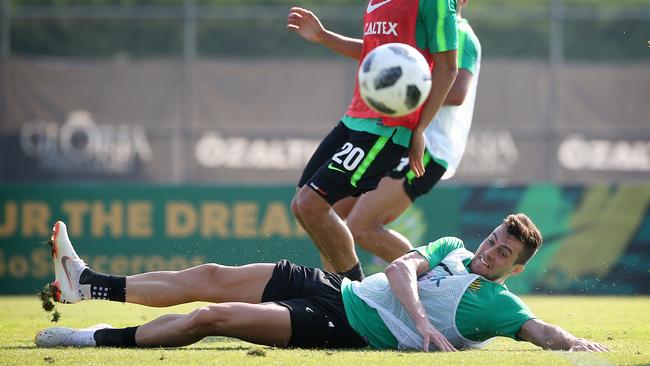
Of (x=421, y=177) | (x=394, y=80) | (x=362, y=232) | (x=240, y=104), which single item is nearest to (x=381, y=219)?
(x=362, y=232)

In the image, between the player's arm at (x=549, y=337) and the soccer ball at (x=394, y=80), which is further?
the soccer ball at (x=394, y=80)

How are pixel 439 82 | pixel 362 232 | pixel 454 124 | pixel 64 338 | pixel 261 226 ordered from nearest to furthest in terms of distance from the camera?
pixel 64 338 → pixel 439 82 → pixel 362 232 → pixel 454 124 → pixel 261 226

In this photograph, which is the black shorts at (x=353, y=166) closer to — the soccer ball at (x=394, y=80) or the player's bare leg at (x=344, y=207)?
the soccer ball at (x=394, y=80)

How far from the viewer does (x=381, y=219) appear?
9062 mm

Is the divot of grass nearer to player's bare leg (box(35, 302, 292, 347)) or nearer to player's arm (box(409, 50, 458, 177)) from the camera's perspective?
player's bare leg (box(35, 302, 292, 347))

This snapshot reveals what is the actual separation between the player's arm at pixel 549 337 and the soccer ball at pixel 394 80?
Answer: 1.73m

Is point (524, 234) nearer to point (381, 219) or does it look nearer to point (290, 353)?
point (290, 353)

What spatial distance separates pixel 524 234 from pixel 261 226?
25.7ft

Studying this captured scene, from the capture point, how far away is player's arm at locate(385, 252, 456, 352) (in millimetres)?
6289

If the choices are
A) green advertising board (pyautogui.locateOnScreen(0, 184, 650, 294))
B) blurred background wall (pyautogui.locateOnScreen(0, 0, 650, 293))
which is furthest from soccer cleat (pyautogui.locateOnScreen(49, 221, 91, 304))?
blurred background wall (pyautogui.locateOnScreen(0, 0, 650, 293))

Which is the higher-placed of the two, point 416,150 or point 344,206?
point 416,150

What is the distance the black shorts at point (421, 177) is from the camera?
900 centimetres

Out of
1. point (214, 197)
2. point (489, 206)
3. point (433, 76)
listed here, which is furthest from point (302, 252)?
point (433, 76)

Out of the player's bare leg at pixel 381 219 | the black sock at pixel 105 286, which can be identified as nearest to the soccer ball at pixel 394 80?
the player's bare leg at pixel 381 219
